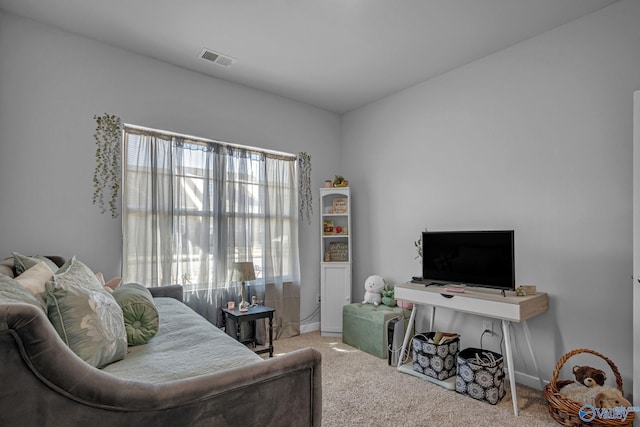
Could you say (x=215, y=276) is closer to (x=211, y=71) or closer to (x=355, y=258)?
(x=355, y=258)

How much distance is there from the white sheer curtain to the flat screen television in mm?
1611

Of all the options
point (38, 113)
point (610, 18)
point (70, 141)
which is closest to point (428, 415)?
point (610, 18)

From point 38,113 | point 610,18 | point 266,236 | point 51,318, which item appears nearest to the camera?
point 51,318

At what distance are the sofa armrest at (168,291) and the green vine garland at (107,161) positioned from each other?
73 centimetres

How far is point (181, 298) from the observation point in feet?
9.92

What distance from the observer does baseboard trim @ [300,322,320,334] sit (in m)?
4.13

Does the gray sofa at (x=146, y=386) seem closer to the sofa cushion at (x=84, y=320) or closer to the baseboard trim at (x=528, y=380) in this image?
the sofa cushion at (x=84, y=320)

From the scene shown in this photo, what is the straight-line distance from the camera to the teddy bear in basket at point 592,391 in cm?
204

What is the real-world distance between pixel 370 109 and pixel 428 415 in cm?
331

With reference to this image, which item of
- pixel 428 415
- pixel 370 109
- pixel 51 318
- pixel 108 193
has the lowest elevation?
pixel 428 415

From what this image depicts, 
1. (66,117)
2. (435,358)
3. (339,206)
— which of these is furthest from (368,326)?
(66,117)

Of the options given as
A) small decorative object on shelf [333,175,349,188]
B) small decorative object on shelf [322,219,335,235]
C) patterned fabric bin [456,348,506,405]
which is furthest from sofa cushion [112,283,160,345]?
small decorative object on shelf [333,175,349,188]

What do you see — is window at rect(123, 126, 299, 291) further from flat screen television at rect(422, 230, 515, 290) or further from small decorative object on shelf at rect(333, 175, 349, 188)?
flat screen television at rect(422, 230, 515, 290)

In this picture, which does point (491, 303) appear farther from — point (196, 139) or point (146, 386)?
point (196, 139)
